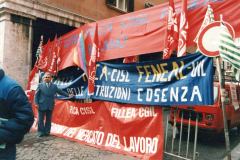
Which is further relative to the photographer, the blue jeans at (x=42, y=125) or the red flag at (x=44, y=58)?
the red flag at (x=44, y=58)

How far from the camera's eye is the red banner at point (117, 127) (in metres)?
4.20

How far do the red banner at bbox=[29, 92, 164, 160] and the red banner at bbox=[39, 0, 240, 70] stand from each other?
53.0 inches

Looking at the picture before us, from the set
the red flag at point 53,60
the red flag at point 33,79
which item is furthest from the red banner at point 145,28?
the red flag at point 33,79

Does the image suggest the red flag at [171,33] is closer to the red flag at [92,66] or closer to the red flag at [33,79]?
the red flag at [92,66]

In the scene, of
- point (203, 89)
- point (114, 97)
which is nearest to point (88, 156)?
point (114, 97)

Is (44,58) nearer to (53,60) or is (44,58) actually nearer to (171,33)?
(53,60)

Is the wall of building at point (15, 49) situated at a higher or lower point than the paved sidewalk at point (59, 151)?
higher

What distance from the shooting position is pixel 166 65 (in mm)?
4027

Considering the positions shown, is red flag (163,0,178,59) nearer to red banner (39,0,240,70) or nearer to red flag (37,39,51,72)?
red banner (39,0,240,70)

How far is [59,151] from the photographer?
4.70 metres

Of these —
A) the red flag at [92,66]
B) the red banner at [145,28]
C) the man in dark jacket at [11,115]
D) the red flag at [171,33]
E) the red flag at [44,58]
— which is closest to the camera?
the man in dark jacket at [11,115]

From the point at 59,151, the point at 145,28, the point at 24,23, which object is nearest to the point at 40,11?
the point at 24,23

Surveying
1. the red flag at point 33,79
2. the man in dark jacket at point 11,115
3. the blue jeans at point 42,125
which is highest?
the red flag at point 33,79

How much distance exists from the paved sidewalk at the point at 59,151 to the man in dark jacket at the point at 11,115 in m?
2.38
